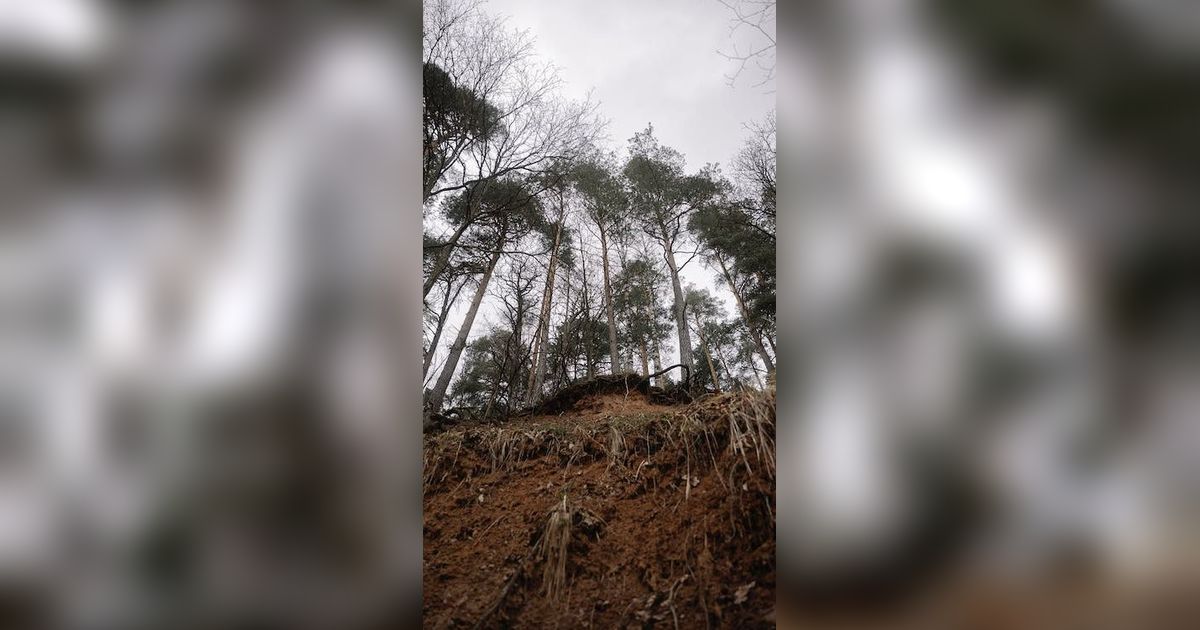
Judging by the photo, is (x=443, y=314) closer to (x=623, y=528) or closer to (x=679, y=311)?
(x=679, y=311)

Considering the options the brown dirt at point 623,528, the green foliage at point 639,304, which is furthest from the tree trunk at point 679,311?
the brown dirt at point 623,528

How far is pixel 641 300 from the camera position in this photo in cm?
934

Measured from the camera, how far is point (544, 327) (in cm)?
698

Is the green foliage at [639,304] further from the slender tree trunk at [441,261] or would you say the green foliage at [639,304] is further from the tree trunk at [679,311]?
the slender tree trunk at [441,261]

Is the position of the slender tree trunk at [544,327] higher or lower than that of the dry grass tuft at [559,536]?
higher
